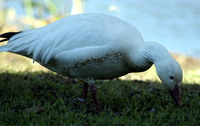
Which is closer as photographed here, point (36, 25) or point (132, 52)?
point (132, 52)

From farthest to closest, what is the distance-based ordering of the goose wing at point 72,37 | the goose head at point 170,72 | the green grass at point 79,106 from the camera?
the goose wing at point 72,37 < the goose head at point 170,72 < the green grass at point 79,106

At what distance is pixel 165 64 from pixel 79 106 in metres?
1.34

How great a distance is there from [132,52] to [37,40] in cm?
133

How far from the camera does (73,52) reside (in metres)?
3.11

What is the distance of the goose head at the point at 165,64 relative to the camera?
9.75ft

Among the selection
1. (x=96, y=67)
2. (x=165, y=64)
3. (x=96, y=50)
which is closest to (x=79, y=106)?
(x=96, y=67)

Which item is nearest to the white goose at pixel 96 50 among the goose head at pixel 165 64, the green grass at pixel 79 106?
the goose head at pixel 165 64

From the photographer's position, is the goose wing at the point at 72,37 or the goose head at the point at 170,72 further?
the goose wing at the point at 72,37

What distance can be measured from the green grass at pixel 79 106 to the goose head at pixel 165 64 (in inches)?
16.3

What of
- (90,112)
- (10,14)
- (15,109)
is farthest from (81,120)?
(10,14)

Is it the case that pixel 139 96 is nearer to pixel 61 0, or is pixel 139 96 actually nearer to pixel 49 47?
pixel 49 47

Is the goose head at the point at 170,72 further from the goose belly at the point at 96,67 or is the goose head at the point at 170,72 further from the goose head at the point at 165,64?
the goose belly at the point at 96,67

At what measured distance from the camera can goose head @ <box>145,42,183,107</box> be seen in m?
2.97

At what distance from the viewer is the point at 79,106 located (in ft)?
11.1
